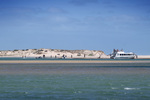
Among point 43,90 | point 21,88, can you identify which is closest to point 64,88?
point 43,90

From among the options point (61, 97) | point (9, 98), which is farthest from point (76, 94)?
point (9, 98)

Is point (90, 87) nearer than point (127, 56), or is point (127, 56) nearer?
point (90, 87)

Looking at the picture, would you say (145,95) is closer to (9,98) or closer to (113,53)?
(9,98)

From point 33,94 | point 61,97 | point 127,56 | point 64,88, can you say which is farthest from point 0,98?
point 127,56

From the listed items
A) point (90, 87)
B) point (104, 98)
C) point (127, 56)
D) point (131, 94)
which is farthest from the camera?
point (127, 56)

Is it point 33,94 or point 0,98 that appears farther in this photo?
point 33,94

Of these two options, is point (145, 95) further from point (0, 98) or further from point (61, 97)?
point (0, 98)

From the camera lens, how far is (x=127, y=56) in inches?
7018

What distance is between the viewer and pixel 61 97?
76.9ft

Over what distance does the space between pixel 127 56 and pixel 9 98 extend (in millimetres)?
158783

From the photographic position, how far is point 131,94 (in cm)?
2472

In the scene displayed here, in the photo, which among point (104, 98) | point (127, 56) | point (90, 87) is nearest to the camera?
point (104, 98)

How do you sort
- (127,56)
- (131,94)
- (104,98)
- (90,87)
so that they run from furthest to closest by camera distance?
1. (127,56)
2. (90,87)
3. (131,94)
4. (104,98)

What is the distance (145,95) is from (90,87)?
6.06m
